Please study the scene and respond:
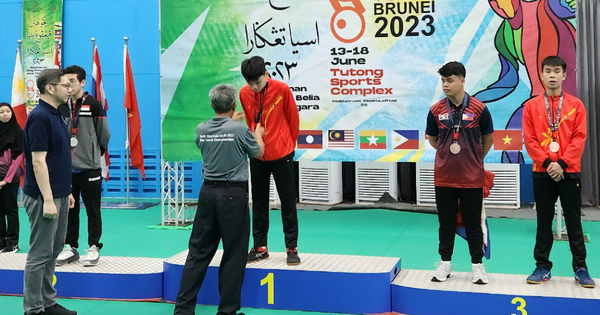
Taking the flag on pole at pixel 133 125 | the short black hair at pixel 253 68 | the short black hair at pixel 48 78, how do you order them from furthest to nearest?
the flag on pole at pixel 133 125 → the short black hair at pixel 253 68 → the short black hair at pixel 48 78

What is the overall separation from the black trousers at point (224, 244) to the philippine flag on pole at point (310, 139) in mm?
3437

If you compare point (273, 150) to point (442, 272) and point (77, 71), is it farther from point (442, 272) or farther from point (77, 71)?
point (77, 71)

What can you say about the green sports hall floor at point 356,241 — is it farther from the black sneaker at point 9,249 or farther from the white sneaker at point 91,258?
the white sneaker at point 91,258

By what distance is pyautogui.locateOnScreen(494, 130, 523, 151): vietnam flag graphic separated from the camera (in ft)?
22.4

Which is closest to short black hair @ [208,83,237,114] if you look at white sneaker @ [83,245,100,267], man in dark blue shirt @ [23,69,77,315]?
man in dark blue shirt @ [23,69,77,315]

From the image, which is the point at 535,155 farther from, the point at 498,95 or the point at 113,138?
the point at 113,138

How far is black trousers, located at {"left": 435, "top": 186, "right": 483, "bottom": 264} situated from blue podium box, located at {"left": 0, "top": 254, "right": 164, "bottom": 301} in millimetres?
2137

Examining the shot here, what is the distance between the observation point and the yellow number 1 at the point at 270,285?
453cm

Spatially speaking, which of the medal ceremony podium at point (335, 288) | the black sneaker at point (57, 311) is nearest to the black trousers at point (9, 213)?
the medal ceremony podium at point (335, 288)

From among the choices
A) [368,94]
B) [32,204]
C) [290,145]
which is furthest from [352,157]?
[32,204]

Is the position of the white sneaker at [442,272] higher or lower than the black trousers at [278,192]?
lower

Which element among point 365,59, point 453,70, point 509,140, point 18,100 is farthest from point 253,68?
point 18,100

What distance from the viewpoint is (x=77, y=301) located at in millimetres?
4762

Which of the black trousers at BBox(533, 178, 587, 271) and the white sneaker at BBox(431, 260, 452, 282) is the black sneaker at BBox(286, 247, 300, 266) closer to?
the white sneaker at BBox(431, 260, 452, 282)
